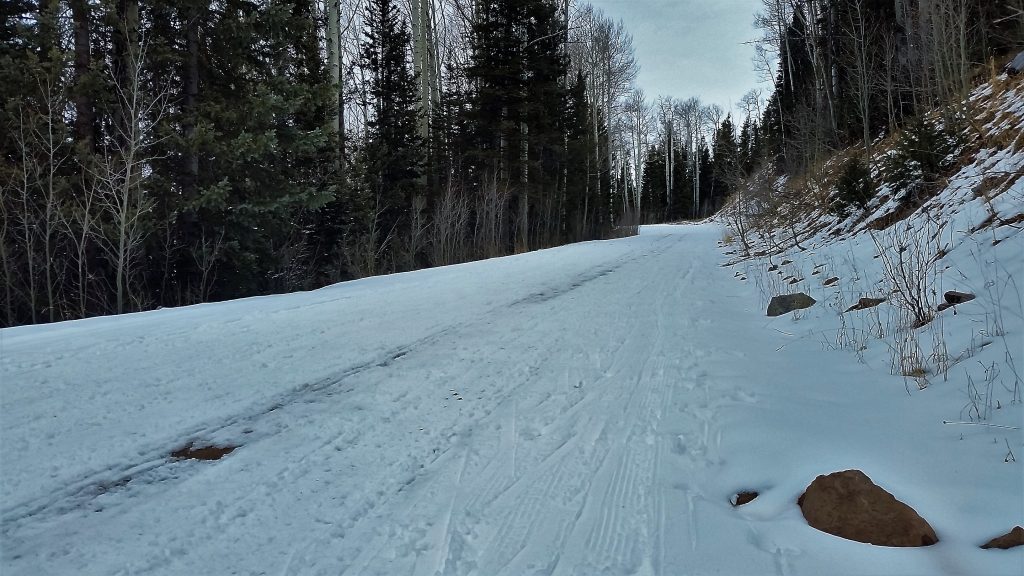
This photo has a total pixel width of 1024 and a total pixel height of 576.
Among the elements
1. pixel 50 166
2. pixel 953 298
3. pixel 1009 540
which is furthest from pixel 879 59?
pixel 50 166

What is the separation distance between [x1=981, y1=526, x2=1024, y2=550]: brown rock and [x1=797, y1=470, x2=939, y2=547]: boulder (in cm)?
14

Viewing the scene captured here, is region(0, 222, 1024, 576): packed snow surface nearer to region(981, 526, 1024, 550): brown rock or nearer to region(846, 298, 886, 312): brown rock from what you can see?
region(981, 526, 1024, 550): brown rock

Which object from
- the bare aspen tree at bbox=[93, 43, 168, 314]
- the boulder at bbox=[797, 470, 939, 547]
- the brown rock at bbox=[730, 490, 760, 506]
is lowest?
the brown rock at bbox=[730, 490, 760, 506]

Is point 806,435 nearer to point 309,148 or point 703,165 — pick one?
point 309,148

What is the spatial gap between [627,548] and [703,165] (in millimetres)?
65211

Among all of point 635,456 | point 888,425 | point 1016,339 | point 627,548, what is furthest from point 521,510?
point 1016,339

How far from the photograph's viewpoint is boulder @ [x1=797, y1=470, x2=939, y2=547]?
1.69 meters

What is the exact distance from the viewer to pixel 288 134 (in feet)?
29.1

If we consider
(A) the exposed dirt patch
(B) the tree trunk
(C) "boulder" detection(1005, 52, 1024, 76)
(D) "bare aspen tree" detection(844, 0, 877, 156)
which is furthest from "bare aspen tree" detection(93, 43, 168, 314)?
(D) "bare aspen tree" detection(844, 0, 877, 156)

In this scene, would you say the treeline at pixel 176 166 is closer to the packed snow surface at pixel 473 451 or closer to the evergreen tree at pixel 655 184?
the packed snow surface at pixel 473 451

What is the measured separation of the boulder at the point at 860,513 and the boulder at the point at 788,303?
12.3 ft

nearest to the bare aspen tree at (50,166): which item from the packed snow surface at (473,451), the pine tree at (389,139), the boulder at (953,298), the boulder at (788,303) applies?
the packed snow surface at (473,451)

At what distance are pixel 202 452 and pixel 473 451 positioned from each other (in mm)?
1202

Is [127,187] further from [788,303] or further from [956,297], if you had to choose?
[956,297]
